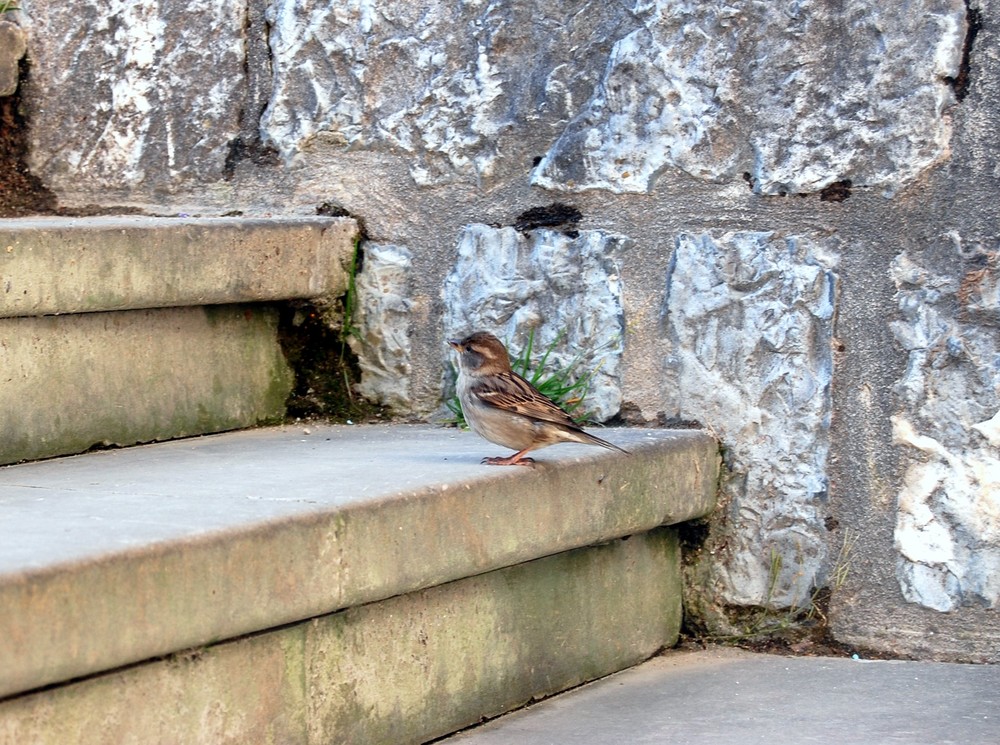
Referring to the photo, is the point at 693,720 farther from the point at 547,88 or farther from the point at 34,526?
A: the point at 547,88

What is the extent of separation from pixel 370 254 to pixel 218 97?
644 millimetres

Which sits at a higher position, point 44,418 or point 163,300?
point 163,300

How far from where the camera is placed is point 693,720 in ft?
9.75

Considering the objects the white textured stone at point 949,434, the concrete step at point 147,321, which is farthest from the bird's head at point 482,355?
the white textured stone at point 949,434

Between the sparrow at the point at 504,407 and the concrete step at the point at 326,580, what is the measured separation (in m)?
0.06

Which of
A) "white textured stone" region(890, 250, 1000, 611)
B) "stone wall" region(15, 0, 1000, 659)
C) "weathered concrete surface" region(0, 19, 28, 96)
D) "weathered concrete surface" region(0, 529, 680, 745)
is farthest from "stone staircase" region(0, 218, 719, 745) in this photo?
"weathered concrete surface" region(0, 19, 28, 96)

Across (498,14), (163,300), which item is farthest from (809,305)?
(163,300)

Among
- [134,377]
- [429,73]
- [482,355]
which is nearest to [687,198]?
[482,355]

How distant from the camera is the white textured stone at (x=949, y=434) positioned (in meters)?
3.27

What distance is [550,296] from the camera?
147 inches

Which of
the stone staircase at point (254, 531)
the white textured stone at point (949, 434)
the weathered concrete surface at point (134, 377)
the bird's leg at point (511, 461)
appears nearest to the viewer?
the stone staircase at point (254, 531)

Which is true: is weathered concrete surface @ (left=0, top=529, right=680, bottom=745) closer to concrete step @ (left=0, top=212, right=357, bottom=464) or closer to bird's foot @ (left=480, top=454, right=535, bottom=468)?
bird's foot @ (left=480, top=454, right=535, bottom=468)

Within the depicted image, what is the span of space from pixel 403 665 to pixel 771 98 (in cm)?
165

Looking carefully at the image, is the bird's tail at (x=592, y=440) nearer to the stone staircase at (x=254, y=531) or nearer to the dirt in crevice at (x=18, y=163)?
the stone staircase at (x=254, y=531)
